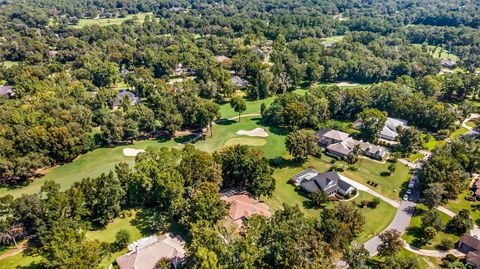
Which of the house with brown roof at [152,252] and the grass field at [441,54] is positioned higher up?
the grass field at [441,54]

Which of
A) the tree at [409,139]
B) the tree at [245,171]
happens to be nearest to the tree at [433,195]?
the tree at [409,139]

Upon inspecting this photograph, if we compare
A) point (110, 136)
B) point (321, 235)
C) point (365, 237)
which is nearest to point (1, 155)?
point (110, 136)

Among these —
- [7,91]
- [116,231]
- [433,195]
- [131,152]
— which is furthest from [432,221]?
[7,91]

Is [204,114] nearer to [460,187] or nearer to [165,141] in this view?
[165,141]

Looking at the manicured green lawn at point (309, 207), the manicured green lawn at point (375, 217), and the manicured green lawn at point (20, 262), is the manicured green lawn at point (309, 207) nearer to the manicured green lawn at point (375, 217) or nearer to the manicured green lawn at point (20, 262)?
the manicured green lawn at point (375, 217)

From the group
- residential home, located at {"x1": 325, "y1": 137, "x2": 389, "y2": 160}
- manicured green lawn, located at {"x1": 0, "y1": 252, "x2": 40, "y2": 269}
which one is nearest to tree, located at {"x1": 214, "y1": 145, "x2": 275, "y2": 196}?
residential home, located at {"x1": 325, "y1": 137, "x2": 389, "y2": 160}

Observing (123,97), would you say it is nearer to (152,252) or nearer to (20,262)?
(20,262)
